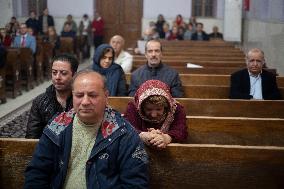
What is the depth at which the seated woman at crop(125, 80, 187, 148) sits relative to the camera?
8.63 ft

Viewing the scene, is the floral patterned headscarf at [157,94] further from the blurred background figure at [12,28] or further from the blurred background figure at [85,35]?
the blurred background figure at [85,35]

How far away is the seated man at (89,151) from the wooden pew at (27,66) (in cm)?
669

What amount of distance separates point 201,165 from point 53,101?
1.20 metres

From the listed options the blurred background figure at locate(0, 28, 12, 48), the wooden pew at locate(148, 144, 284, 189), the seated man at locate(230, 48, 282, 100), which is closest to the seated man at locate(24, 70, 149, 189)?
the wooden pew at locate(148, 144, 284, 189)

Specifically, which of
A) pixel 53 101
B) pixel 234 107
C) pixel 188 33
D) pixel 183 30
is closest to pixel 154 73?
pixel 234 107

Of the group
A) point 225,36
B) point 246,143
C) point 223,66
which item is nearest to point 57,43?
point 225,36

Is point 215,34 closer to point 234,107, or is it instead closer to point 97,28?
point 97,28

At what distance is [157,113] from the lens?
2.67 m

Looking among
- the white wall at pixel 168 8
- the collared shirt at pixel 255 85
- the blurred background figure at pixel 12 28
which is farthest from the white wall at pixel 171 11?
the collared shirt at pixel 255 85

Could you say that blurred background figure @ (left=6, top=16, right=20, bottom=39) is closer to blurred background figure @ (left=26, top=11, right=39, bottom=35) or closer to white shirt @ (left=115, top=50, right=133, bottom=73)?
blurred background figure @ (left=26, top=11, right=39, bottom=35)

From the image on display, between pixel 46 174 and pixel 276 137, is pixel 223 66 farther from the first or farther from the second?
pixel 46 174

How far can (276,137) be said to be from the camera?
9.84 feet

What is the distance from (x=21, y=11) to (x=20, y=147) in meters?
12.9

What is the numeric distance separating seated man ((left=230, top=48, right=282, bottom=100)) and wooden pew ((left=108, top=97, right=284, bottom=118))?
73 cm
